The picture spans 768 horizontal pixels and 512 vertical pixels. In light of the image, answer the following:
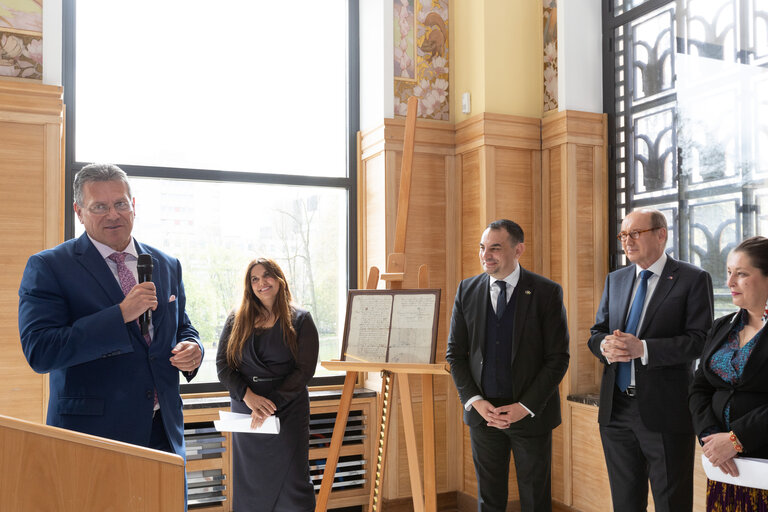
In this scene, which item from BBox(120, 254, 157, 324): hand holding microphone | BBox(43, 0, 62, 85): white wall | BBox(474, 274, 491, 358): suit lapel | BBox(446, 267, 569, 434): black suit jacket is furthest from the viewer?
BBox(43, 0, 62, 85): white wall

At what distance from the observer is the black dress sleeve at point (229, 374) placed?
3.34 metres

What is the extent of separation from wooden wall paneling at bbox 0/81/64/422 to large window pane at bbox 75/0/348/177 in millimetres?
342

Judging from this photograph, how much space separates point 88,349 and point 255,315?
1.50 meters

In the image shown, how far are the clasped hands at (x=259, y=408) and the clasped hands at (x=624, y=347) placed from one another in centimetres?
159

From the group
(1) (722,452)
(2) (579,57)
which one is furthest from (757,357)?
(2) (579,57)

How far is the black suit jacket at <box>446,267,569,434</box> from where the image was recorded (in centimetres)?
312

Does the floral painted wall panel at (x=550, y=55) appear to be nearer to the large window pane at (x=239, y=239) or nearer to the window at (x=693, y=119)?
the window at (x=693, y=119)

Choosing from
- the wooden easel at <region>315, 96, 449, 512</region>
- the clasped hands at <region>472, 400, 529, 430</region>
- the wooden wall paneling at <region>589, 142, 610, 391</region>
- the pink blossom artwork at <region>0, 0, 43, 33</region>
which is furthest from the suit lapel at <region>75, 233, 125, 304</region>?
the wooden wall paneling at <region>589, 142, 610, 391</region>

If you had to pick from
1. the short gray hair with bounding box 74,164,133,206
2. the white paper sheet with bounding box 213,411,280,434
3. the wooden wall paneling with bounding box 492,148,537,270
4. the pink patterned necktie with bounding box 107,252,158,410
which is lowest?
the white paper sheet with bounding box 213,411,280,434

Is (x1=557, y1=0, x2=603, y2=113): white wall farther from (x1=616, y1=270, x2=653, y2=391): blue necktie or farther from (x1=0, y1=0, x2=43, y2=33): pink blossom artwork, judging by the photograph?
(x1=0, y1=0, x2=43, y2=33): pink blossom artwork

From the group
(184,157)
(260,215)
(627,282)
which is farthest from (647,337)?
(184,157)

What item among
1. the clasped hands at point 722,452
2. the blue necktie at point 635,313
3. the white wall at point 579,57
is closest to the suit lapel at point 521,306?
the blue necktie at point 635,313

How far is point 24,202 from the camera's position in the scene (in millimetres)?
3670

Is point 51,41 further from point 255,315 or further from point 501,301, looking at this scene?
point 501,301
